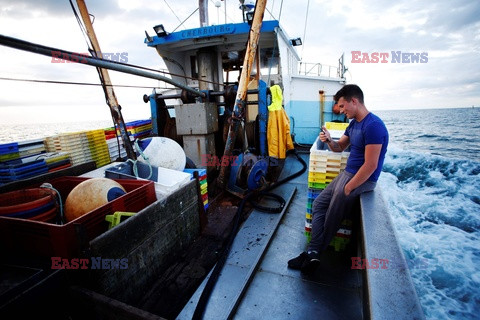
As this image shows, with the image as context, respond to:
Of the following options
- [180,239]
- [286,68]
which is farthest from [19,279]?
[286,68]

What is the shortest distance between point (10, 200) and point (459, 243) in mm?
7331

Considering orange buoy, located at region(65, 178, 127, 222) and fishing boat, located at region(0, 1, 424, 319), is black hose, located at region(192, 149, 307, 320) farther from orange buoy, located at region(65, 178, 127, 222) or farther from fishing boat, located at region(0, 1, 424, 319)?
orange buoy, located at region(65, 178, 127, 222)

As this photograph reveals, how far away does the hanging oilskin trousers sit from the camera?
6.07m

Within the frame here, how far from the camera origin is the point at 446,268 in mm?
3881

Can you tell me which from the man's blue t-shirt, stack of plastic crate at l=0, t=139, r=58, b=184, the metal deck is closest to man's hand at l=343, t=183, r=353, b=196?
A: the man's blue t-shirt

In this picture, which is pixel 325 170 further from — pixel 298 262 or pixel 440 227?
pixel 440 227

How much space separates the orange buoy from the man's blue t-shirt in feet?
9.23

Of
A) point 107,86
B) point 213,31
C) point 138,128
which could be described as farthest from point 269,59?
point 107,86

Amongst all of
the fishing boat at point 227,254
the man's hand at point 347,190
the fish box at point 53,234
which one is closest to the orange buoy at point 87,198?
the fish box at point 53,234

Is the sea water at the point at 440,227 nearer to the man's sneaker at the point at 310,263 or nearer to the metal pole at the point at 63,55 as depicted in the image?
the man's sneaker at the point at 310,263

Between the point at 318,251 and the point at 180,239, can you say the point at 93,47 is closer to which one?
the point at 180,239

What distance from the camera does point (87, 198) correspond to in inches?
97.1

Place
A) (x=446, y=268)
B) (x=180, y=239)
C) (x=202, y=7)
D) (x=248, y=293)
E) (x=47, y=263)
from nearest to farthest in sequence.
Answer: (x=47, y=263), (x=248, y=293), (x=180, y=239), (x=446, y=268), (x=202, y=7)

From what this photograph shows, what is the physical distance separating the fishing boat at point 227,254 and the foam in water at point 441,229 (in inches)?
66.2
